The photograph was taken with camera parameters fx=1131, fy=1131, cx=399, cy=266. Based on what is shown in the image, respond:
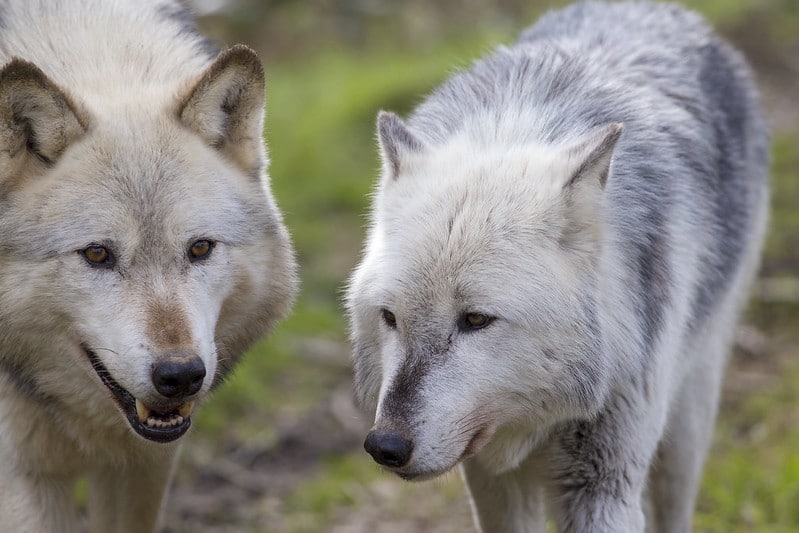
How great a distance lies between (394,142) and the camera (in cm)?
375

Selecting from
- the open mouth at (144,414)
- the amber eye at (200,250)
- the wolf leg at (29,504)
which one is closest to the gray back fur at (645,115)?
the amber eye at (200,250)

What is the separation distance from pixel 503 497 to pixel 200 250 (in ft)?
4.70

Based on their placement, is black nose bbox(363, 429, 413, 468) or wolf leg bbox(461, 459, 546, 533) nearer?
black nose bbox(363, 429, 413, 468)

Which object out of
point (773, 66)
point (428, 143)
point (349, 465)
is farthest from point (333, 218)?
point (428, 143)

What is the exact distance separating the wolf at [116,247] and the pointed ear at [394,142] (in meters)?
0.48

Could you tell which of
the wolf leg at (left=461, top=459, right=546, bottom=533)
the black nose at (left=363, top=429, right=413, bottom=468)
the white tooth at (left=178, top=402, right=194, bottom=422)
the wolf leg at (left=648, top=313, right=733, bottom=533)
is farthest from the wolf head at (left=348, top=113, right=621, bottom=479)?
the wolf leg at (left=648, top=313, right=733, bottom=533)

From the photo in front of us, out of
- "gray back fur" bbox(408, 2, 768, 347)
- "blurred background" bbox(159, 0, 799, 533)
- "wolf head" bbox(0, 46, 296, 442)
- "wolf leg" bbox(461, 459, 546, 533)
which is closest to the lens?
"wolf head" bbox(0, 46, 296, 442)

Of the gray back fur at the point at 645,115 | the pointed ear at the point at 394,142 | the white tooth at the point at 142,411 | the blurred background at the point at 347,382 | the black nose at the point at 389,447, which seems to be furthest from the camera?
the blurred background at the point at 347,382

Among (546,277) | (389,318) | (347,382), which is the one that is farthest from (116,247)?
(347,382)

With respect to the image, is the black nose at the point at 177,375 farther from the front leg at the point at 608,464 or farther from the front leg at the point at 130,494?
the front leg at the point at 608,464

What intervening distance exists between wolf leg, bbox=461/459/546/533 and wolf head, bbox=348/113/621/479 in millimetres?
470

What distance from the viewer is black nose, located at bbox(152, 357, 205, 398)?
3.41 metres

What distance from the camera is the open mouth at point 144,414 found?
3.64m

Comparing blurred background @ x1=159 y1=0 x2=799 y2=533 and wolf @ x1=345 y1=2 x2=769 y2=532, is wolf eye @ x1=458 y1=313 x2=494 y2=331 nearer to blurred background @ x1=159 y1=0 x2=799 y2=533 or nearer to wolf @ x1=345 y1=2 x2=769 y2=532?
wolf @ x1=345 y1=2 x2=769 y2=532
